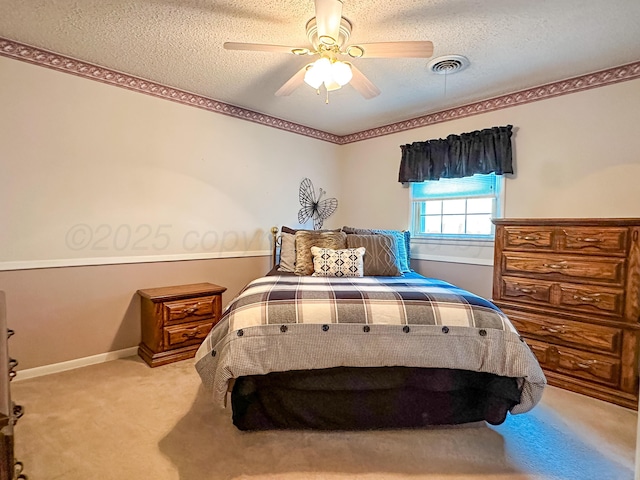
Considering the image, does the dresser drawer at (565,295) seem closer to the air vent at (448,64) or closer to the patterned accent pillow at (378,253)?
the patterned accent pillow at (378,253)

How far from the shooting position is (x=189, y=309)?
290 centimetres

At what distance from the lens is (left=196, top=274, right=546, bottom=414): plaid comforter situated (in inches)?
68.9

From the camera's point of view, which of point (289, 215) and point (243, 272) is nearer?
point (243, 272)

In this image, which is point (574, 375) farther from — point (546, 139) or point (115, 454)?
point (115, 454)

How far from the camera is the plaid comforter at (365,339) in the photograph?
1749mm

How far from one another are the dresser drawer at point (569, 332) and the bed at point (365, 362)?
2.99ft

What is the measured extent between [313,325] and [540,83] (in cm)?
287

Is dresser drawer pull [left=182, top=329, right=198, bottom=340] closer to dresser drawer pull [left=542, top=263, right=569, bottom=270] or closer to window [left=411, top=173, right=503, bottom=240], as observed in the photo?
window [left=411, top=173, right=503, bottom=240]

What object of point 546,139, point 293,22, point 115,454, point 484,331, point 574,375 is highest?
point 293,22

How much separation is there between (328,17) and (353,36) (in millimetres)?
628

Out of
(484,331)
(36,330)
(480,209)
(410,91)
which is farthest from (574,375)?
(36,330)

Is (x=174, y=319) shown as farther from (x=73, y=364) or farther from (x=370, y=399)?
(x=370, y=399)

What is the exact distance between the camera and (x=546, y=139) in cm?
292

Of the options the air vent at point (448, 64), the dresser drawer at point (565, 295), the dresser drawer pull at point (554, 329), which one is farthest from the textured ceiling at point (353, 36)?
the dresser drawer pull at point (554, 329)
